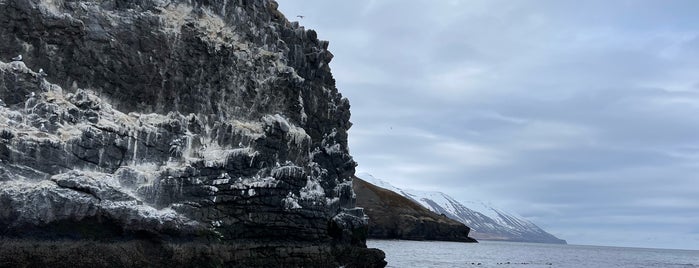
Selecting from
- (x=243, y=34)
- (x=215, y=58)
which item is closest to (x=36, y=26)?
(x=215, y=58)

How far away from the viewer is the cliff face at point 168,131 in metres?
34.2

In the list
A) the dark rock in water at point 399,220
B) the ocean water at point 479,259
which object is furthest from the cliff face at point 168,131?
the dark rock in water at point 399,220

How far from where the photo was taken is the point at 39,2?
124 feet

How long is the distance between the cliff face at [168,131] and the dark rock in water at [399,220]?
104 m

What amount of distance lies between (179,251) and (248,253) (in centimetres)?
478

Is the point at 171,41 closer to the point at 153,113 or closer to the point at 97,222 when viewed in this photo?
the point at 153,113

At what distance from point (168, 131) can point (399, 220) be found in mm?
122092

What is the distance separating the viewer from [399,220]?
15775 cm

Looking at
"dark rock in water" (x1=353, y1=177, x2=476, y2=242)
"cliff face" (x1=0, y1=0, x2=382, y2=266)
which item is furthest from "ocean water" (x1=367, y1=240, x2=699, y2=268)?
"dark rock in water" (x1=353, y1=177, x2=476, y2=242)

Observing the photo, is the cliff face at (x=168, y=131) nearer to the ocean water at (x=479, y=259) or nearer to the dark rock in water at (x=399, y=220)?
the ocean water at (x=479, y=259)

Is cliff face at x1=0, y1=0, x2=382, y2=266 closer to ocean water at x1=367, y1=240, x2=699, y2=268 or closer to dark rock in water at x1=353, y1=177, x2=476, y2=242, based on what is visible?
ocean water at x1=367, y1=240, x2=699, y2=268

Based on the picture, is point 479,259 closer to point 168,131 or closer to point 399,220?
point 168,131

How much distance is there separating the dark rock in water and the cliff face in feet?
343

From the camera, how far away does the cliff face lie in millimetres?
34219
